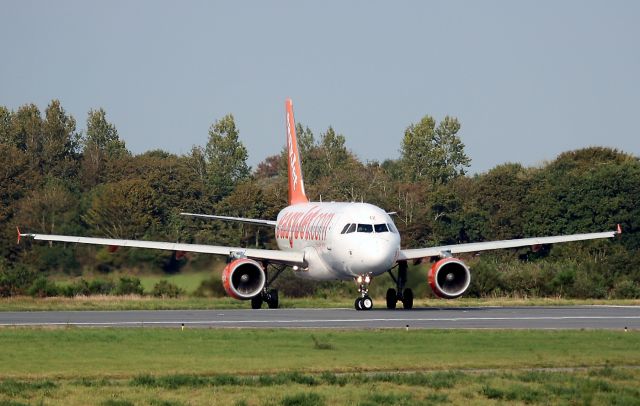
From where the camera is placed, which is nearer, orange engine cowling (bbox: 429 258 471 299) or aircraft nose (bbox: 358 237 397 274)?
aircraft nose (bbox: 358 237 397 274)

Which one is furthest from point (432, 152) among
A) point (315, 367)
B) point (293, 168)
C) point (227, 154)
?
point (315, 367)

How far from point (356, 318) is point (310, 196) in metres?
66.6

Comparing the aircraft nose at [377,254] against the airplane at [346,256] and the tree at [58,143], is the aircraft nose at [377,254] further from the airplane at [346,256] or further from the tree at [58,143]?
the tree at [58,143]

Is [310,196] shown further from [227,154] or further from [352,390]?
[352,390]

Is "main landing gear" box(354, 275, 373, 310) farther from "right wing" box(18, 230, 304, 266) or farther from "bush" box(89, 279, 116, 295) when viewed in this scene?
"bush" box(89, 279, 116, 295)

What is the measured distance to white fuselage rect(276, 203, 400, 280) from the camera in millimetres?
48062

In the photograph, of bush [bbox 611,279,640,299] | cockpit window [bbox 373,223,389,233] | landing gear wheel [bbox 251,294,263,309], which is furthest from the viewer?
bush [bbox 611,279,640,299]

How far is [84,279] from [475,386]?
4103cm

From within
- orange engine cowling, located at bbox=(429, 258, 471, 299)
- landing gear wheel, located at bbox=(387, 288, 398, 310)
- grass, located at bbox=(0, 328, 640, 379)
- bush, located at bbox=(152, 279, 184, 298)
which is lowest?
grass, located at bbox=(0, 328, 640, 379)

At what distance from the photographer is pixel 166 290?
6191 cm

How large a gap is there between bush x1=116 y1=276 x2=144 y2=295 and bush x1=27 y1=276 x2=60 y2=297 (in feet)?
8.83

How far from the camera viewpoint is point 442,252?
168 ft

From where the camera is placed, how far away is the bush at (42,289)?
6083 centimetres

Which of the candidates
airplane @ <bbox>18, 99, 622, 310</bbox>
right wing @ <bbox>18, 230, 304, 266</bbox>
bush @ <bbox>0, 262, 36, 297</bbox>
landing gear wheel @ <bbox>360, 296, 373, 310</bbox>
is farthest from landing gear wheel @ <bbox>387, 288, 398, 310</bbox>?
bush @ <bbox>0, 262, 36, 297</bbox>
